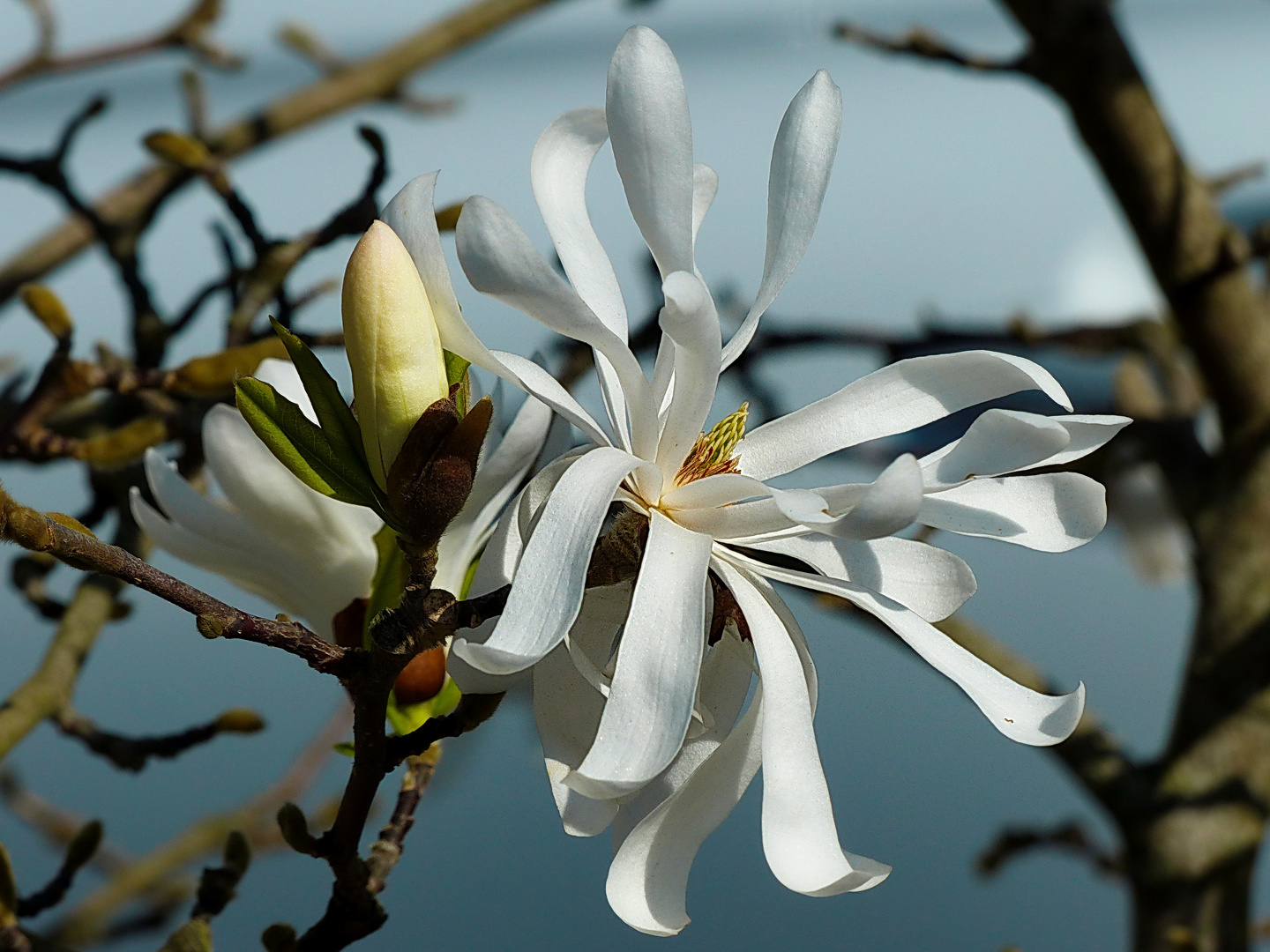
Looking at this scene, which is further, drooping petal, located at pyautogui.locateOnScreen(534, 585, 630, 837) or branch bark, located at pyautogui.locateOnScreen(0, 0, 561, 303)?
branch bark, located at pyautogui.locateOnScreen(0, 0, 561, 303)

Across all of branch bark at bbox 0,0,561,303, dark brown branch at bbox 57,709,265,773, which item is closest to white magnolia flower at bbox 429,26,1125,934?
dark brown branch at bbox 57,709,265,773

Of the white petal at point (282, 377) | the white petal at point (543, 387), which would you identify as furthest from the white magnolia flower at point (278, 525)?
the white petal at point (543, 387)

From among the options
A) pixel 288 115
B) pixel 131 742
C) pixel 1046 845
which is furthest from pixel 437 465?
pixel 1046 845

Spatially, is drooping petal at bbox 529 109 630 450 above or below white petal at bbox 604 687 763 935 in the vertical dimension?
above

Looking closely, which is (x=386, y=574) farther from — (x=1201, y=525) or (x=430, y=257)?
(x=1201, y=525)

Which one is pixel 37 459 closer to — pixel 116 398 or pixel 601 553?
pixel 116 398

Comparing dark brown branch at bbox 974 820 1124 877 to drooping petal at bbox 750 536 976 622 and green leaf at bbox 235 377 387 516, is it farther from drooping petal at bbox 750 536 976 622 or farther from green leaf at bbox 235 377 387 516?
green leaf at bbox 235 377 387 516

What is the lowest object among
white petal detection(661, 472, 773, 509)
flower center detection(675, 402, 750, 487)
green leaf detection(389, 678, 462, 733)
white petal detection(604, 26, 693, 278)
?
green leaf detection(389, 678, 462, 733)
